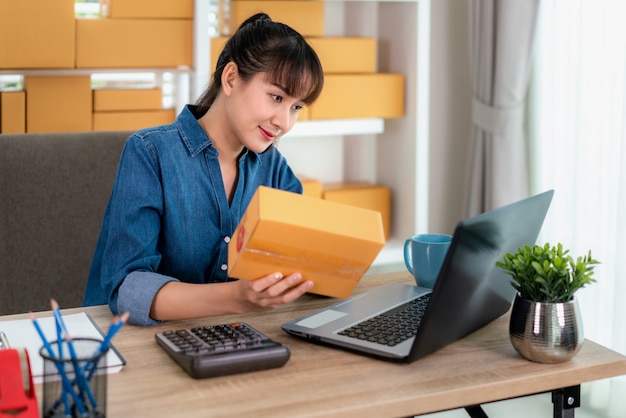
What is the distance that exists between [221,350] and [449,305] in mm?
306

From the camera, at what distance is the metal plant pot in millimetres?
1188

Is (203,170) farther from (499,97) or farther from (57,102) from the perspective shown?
(499,97)

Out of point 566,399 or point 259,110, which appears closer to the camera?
point 566,399

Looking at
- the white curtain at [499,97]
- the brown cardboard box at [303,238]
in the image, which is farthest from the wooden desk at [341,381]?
the white curtain at [499,97]

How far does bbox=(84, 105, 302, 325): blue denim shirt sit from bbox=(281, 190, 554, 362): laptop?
0.98 feet

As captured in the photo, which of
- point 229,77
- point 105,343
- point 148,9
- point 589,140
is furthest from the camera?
point 589,140

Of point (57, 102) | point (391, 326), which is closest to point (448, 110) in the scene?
point (57, 102)

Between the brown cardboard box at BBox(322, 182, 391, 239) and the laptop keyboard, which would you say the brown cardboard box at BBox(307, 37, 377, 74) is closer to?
the brown cardboard box at BBox(322, 182, 391, 239)

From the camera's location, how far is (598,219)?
267 centimetres

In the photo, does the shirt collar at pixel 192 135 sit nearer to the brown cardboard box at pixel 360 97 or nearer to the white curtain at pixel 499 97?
the brown cardboard box at pixel 360 97

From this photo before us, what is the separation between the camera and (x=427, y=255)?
4.92 ft

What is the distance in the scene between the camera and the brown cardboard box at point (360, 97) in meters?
2.78

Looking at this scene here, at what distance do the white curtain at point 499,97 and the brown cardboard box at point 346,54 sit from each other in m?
0.40

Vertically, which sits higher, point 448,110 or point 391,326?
point 448,110
